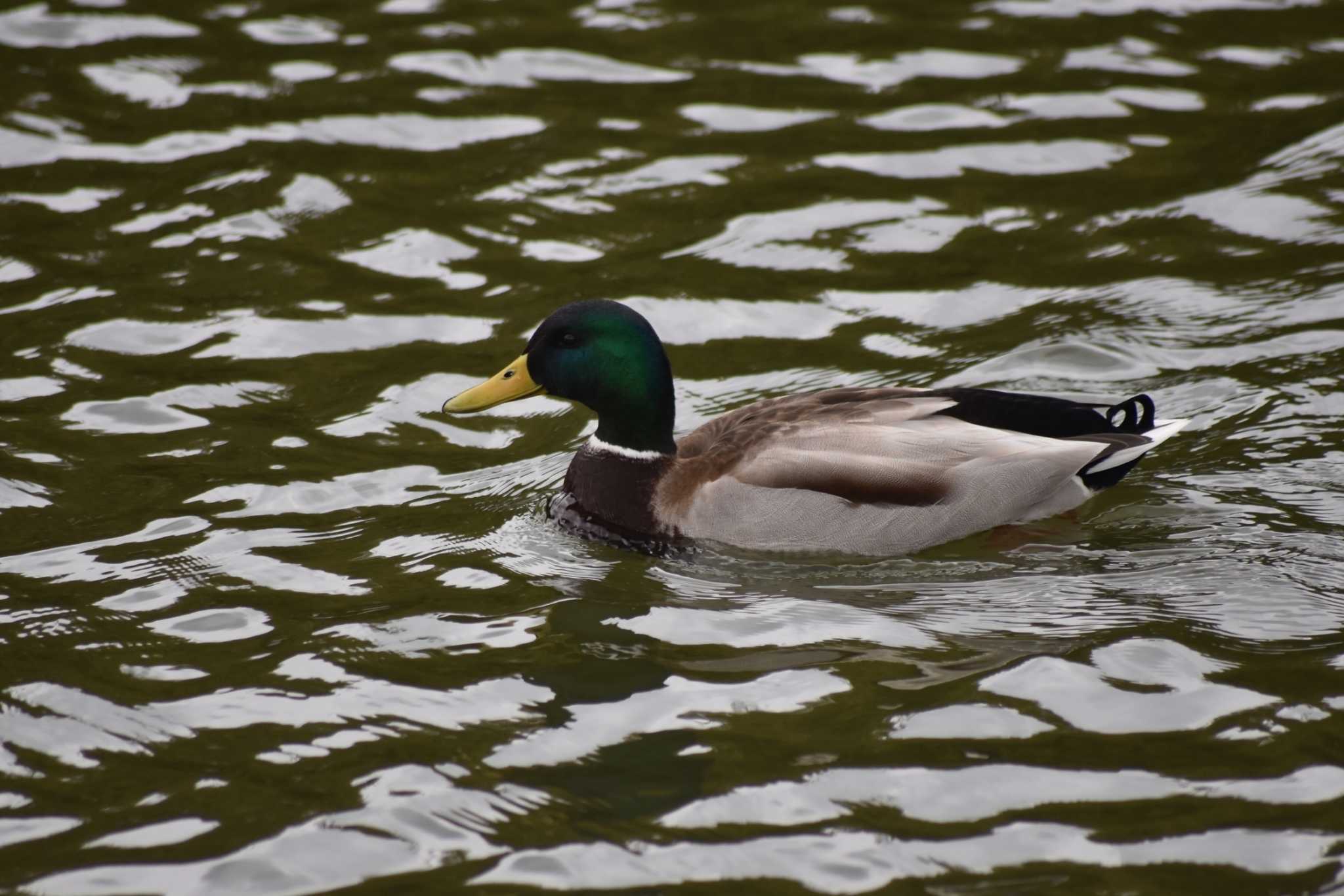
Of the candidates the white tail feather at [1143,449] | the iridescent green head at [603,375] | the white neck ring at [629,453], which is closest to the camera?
the white tail feather at [1143,449]

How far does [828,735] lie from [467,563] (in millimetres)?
1974

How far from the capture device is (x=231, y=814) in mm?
4812

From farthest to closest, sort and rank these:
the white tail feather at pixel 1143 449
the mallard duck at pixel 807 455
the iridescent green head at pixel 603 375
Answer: the iridescent green head at pixel 603 375 < the white tail feather at pixel 1143 449 < the mallard duck at pixel 807 455

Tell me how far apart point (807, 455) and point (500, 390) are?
4.56ft

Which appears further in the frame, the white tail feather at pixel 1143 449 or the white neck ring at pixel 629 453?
the white neck ring at pixel 629 453

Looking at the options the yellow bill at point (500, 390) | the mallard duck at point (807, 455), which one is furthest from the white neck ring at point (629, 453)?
the yellow bill at point (500, 390)

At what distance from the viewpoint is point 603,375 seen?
699 centimetres

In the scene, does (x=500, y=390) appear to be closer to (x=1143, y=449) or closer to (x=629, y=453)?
(x=629, y=453)

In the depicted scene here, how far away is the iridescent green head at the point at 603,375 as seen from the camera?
271 inches

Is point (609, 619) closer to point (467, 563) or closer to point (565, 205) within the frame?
point (467, 563)

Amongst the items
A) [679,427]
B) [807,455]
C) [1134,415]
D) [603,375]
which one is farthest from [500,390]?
[1134,415]

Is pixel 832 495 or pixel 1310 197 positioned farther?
pixel 1310 197

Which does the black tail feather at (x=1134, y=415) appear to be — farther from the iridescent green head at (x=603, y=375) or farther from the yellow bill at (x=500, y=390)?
the yellow bill at (x=500, y=390)

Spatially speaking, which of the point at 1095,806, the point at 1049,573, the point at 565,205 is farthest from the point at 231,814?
the point at 565,205
